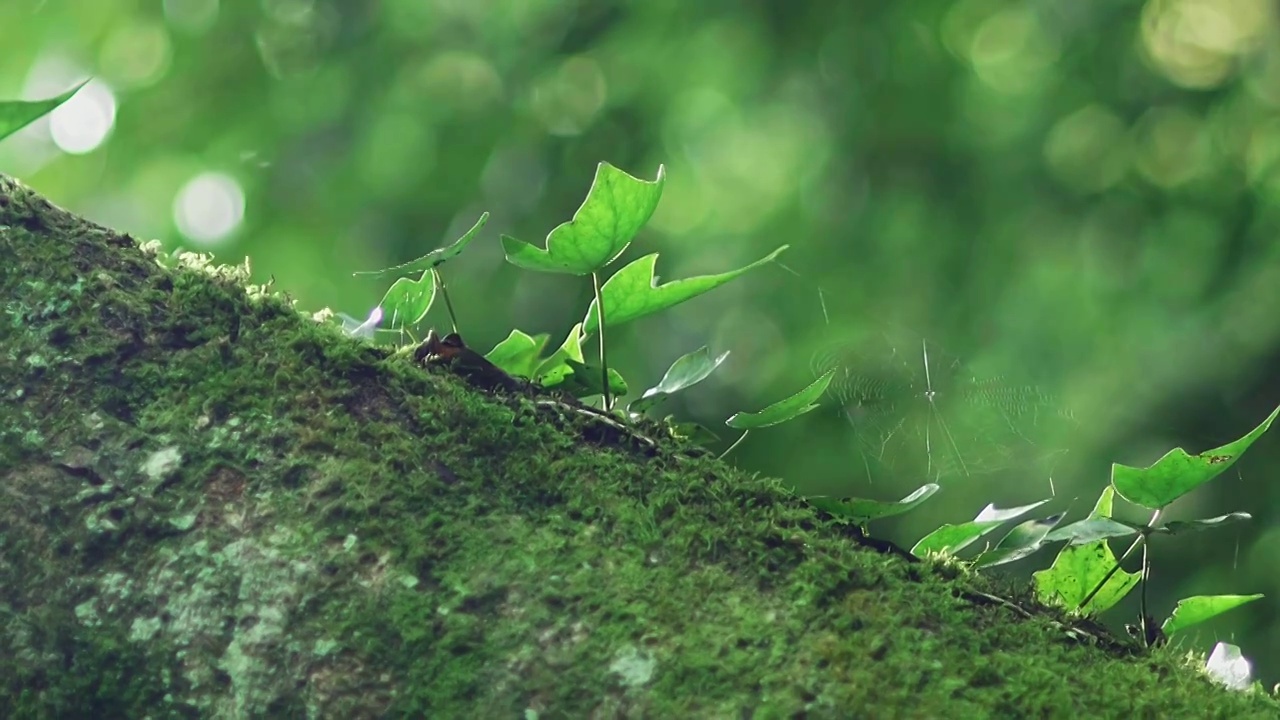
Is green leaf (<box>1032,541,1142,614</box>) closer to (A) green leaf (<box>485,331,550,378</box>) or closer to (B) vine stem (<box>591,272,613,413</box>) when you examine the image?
(B) vine stem (<box>591,272,613,413</box>)

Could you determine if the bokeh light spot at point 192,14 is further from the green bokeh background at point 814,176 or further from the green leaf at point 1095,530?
the green leaf at point 1095,530

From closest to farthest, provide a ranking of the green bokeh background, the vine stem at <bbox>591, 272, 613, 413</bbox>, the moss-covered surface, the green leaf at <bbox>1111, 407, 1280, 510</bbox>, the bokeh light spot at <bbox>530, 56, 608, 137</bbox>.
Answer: the moss-covered surface
the green leaf at <bbox>1111, 407, 1280, 510</bbox>
the vine stem at <bbox>591, 272, 613, 413</bbox>
the green bokeh background
the bokeh light spot at <bbox>530, 56, 608, 137</bbox>

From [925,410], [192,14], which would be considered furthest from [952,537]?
[192,14]

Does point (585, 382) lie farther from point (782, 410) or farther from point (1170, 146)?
point (1170, 146)

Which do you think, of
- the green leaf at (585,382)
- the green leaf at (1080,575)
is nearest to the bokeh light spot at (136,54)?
the green leaf at (585,382)

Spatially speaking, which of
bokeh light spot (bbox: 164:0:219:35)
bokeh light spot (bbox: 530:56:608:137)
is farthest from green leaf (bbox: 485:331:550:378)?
bokeh light spot (bbox: 164:0:219:35)
